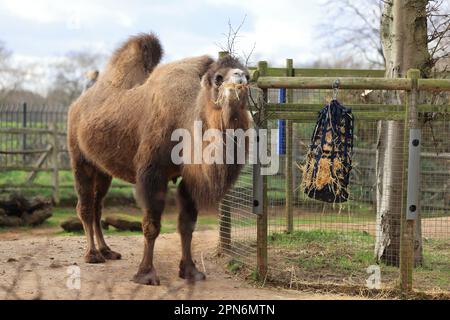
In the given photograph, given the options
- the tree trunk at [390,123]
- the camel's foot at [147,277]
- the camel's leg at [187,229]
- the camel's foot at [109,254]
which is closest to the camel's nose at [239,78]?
the camel's leg at [187,229]

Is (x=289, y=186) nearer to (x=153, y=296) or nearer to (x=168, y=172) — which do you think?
(x=168, y=172)

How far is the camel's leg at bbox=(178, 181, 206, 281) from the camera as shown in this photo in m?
7.96

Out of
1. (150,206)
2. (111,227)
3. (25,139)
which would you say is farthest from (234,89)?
(25,139)

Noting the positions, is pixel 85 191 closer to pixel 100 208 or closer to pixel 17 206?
pixel 100 208

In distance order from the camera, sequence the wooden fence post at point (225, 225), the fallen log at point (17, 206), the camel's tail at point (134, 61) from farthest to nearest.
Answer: the fallen log at point (17, 206) → the wooden fence post at point (225, 225) → the camel's tail at point (134, 61)

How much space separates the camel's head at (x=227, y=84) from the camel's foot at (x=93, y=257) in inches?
122

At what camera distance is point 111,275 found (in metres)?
8.16

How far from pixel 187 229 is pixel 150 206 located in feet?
2.09

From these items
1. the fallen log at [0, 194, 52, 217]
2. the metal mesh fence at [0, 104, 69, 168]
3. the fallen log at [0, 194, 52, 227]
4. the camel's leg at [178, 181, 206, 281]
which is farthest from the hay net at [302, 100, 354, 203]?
the metal mesh fence at [0, 104, 69, 168]

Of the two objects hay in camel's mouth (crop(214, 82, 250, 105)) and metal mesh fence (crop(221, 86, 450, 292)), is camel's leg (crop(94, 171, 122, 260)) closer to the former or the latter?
metal mesh fence (crop(221, 86, 450, 292))

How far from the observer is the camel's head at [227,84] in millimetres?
6738

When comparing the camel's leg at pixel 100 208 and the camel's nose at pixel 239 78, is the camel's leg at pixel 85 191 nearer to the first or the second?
the camel's leg at pixel 100 208

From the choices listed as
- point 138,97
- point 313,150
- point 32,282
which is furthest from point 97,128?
point 313,150

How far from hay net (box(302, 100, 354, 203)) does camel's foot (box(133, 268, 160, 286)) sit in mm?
2067
